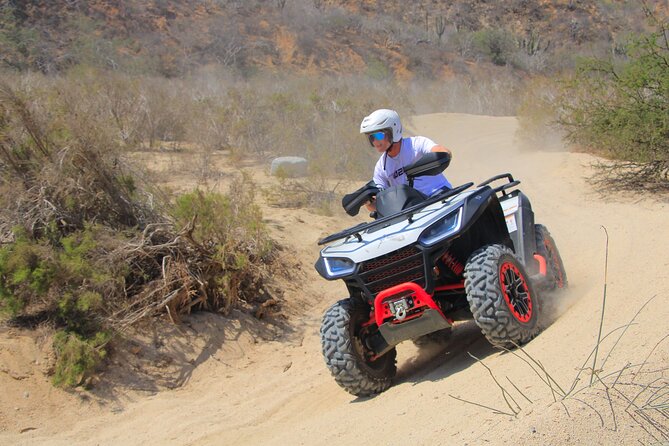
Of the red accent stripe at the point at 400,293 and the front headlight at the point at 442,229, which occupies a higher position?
the front headlight at the point at 442,229

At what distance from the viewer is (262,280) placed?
29.4 ft

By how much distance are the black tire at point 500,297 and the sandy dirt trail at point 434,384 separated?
149 millimetres

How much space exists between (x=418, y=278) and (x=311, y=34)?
134 feet

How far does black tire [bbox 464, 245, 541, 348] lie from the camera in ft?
16.6

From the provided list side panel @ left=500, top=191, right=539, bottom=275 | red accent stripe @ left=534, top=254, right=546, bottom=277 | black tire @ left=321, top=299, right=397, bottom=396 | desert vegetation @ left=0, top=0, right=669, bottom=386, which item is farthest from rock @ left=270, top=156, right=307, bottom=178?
A: black tire @ left=321, top=299, right=397, bottom=396

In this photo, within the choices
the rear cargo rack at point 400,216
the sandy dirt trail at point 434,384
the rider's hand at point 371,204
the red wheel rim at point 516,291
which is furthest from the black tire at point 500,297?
the rider's hand at point 371,204

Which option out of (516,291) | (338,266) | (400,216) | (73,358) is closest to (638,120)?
(516,291)

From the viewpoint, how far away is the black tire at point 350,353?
18.1 ft

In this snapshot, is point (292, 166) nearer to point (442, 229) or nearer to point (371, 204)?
point (371, 204)

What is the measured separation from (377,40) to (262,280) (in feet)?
134

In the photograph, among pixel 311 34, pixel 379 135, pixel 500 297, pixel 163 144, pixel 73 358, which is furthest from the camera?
pixel 311 34

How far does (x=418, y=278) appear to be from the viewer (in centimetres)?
520

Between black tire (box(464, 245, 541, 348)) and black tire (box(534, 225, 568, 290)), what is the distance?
0.96 m

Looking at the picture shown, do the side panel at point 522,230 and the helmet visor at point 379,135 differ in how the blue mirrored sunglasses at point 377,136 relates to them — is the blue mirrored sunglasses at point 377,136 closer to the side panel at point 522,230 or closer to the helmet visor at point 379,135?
the helmet visor at point 379,135
